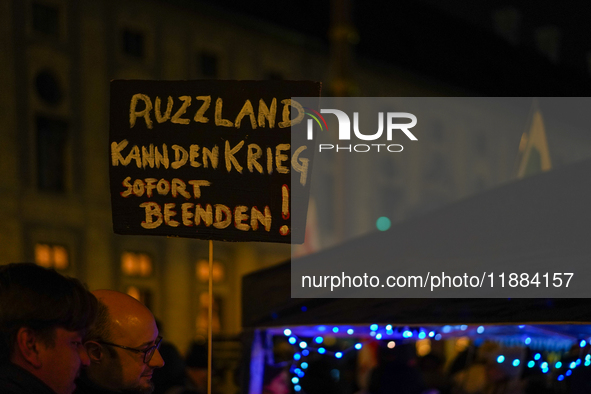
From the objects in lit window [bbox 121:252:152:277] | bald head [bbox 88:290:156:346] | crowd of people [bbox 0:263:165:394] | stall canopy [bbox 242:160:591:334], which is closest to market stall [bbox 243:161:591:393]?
stall canopy [bbox 242:160:591:334]

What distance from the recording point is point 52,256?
18516 millimetres

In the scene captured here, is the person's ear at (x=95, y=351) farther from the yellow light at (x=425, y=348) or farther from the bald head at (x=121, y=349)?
the yellow light at (x=425, y=348)

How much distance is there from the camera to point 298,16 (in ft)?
80.1

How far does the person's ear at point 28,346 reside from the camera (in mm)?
2242

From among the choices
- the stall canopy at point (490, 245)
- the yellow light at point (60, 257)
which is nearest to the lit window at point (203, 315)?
the yellow light at point (60, 257)

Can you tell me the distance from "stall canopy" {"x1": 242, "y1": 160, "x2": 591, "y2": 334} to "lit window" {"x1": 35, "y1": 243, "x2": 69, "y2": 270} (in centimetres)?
1441

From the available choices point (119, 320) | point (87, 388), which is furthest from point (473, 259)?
point (87, 388)

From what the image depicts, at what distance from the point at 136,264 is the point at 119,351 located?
17.8m

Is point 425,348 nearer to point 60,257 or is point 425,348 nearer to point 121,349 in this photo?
point 60,257

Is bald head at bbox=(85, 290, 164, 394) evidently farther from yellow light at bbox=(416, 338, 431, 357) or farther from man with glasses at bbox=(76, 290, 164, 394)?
yellow light at bbox=(416, 338, 431, 357)

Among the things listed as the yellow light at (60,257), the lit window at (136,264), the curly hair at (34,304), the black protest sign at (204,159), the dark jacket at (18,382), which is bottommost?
the lit window at (136,264)

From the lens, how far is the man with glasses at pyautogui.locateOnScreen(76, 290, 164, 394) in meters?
2.78

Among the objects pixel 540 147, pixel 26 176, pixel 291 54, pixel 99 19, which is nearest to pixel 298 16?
pixel 291 54

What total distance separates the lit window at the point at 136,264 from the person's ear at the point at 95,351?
17.5 m
